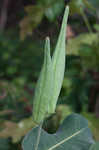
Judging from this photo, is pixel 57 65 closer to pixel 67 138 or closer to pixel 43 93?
pixel 43 93

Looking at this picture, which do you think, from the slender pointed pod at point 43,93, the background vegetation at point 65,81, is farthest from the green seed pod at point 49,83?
the background vegetation at point 65,81

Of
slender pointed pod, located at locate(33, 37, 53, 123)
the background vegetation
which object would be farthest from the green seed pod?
the background vegetation

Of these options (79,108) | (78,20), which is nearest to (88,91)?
(79,108)

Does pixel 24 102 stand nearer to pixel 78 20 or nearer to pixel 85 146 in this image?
pixel 78 20

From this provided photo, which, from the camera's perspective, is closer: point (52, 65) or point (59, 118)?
point (52, 65)

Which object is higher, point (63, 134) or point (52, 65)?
point (52, 65)

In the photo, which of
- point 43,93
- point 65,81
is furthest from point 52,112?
point 65,81
